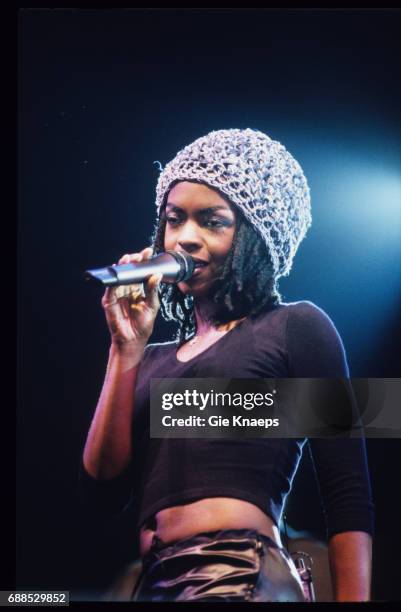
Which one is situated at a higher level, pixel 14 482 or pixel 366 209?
pixel 366 209

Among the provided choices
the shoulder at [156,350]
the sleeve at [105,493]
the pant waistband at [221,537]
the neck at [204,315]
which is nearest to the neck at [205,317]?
the neck at [204,315]

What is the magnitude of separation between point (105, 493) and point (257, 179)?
1.09 m

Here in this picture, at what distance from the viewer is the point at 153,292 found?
222 cm

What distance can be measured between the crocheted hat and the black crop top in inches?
9.1

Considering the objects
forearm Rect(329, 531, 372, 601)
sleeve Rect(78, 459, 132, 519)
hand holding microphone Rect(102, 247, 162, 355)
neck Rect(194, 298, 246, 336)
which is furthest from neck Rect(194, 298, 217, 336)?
forearm Rect(329, 531, 372, 601)

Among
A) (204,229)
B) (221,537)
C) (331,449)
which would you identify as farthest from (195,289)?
(221,537)

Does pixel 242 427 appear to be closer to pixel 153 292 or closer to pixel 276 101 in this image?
pixel 153 292

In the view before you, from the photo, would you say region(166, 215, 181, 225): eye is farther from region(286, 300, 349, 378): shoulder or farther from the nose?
region(286, 300, 349, 378): shoulder

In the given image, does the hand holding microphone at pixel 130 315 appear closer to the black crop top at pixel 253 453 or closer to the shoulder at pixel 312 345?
the black crop top at pixel 253 453

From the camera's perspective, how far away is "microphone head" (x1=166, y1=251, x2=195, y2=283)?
2232mm

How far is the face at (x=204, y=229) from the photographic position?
240cm

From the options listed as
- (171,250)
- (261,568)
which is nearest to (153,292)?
(171,250)

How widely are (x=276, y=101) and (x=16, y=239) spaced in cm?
102

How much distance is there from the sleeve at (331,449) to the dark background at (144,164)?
0.15m
